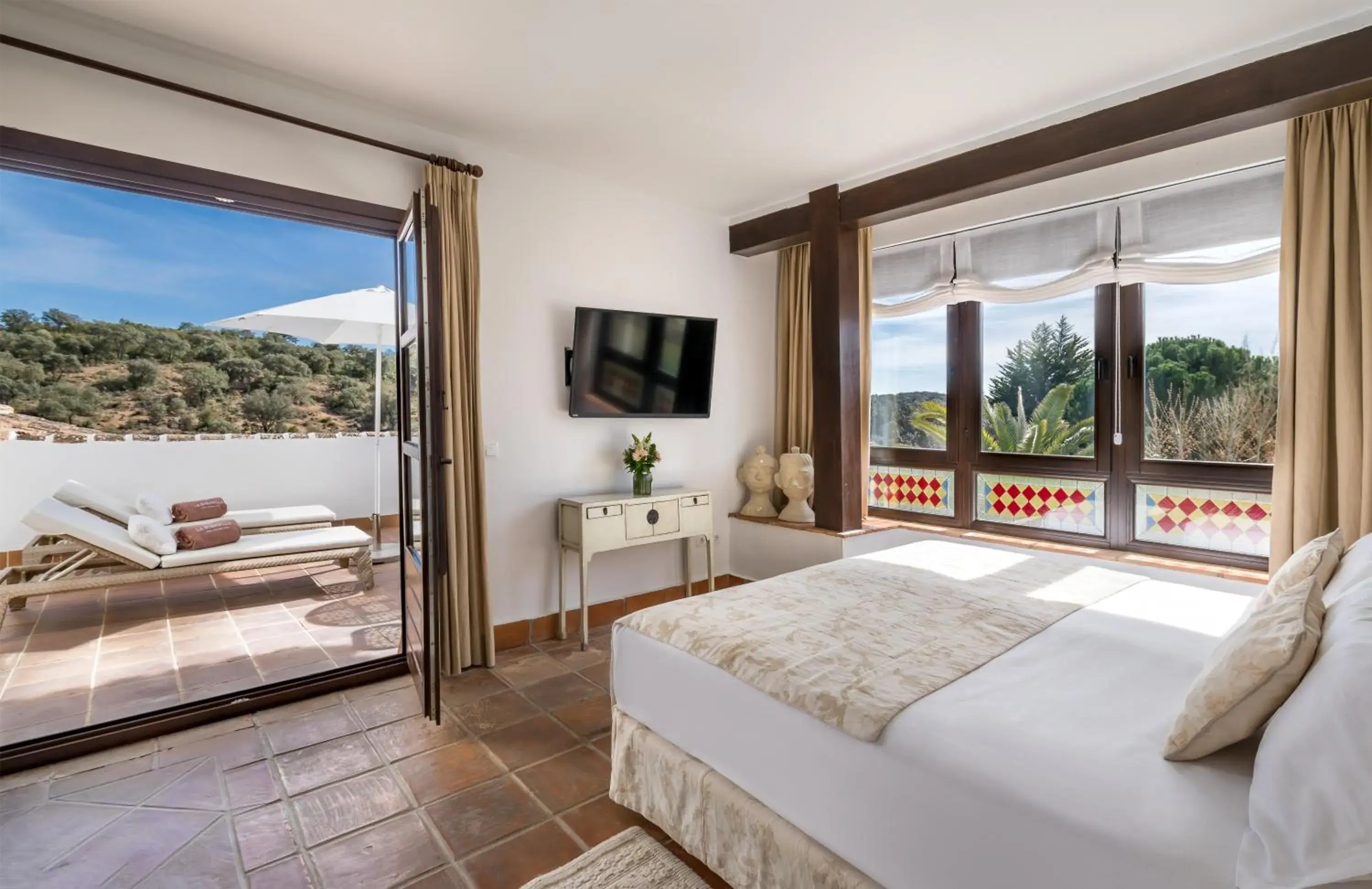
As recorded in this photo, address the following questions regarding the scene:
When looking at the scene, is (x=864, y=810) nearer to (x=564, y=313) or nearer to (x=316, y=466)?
(x=564, y=313)

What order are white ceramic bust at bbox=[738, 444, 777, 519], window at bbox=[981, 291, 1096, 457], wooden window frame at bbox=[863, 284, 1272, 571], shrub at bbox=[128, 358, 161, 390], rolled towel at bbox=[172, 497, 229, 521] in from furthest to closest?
shrub at bbox=[128, 358, 161, 390]
rolled towel at bbox=[172, 497, 229, 521]
white ceramic bust at bbox=[738, 444, 777, 519]
window at bbox=[981, 291, 1096, 457]
wooden window frame at bbox=[863, 284, 1272, 571]

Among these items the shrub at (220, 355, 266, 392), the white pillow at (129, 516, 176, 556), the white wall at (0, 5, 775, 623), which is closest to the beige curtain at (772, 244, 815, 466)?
the white wall at (0, 5, 775, 623)

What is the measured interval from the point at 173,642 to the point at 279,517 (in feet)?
5.69

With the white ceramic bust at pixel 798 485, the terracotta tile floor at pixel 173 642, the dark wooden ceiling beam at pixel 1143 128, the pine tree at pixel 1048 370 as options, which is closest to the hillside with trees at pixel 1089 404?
the pine tree at pixel 1048 370

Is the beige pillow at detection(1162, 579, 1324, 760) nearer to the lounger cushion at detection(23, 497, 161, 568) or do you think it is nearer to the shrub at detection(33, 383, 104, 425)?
the lounger cushion at detection(23, 497, 161, 568)

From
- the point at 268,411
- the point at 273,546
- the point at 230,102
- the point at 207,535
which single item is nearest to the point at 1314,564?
the point at 230,102

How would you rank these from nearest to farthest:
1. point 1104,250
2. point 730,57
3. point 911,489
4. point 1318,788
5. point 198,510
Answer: point 1318,788 → point 730,57 → point 1104,250 → point 911,489 → point 198,510

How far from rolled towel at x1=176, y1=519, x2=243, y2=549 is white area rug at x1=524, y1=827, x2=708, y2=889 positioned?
12.2 ft

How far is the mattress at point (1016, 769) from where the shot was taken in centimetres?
105

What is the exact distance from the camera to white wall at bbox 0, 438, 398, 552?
16.5 ft

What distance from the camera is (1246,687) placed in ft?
3.70

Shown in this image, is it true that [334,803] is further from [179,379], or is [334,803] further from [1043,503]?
[179,379]

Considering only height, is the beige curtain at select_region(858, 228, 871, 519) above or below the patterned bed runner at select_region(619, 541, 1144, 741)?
above

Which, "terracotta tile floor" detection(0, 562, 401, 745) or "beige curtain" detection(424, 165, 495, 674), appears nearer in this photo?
"terracotta tile floor" detection(0, 562, 401, 745)
